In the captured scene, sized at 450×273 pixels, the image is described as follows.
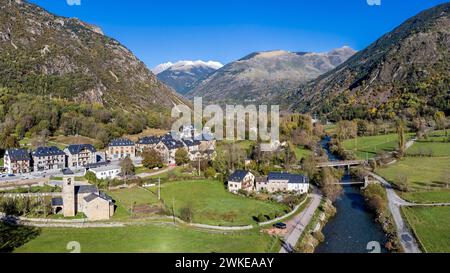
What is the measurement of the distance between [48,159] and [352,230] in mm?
50699

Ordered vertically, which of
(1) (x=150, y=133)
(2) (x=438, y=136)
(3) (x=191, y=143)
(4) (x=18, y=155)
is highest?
(1) (x=150, y=133)

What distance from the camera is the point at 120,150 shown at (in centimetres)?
7812

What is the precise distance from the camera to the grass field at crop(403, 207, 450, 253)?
3394cm

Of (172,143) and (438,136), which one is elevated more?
(438,136)

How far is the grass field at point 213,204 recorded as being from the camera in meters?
40.6

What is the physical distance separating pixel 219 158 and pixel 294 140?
3260 centimetres

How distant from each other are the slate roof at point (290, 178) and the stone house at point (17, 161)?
128 feet

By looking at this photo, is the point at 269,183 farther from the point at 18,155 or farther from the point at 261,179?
the point at 18,155

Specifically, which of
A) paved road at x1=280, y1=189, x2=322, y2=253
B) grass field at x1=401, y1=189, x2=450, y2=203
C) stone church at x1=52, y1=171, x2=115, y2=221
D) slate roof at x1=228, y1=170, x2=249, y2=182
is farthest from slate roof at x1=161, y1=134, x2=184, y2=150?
grass field at x1=401, y1=189, x2=450, y2=203

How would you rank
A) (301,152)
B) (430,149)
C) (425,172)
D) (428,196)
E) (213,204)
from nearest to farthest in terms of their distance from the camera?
(213,204)
(428,196)
(425,172)
(430,149)
(301,152)

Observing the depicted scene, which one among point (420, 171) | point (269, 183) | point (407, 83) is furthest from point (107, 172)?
point (407, 83)

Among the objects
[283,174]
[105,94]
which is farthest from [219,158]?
[105,94]

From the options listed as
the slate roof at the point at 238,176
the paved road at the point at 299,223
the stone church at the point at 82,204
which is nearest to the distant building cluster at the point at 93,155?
the slate roof at the point at 238,176
